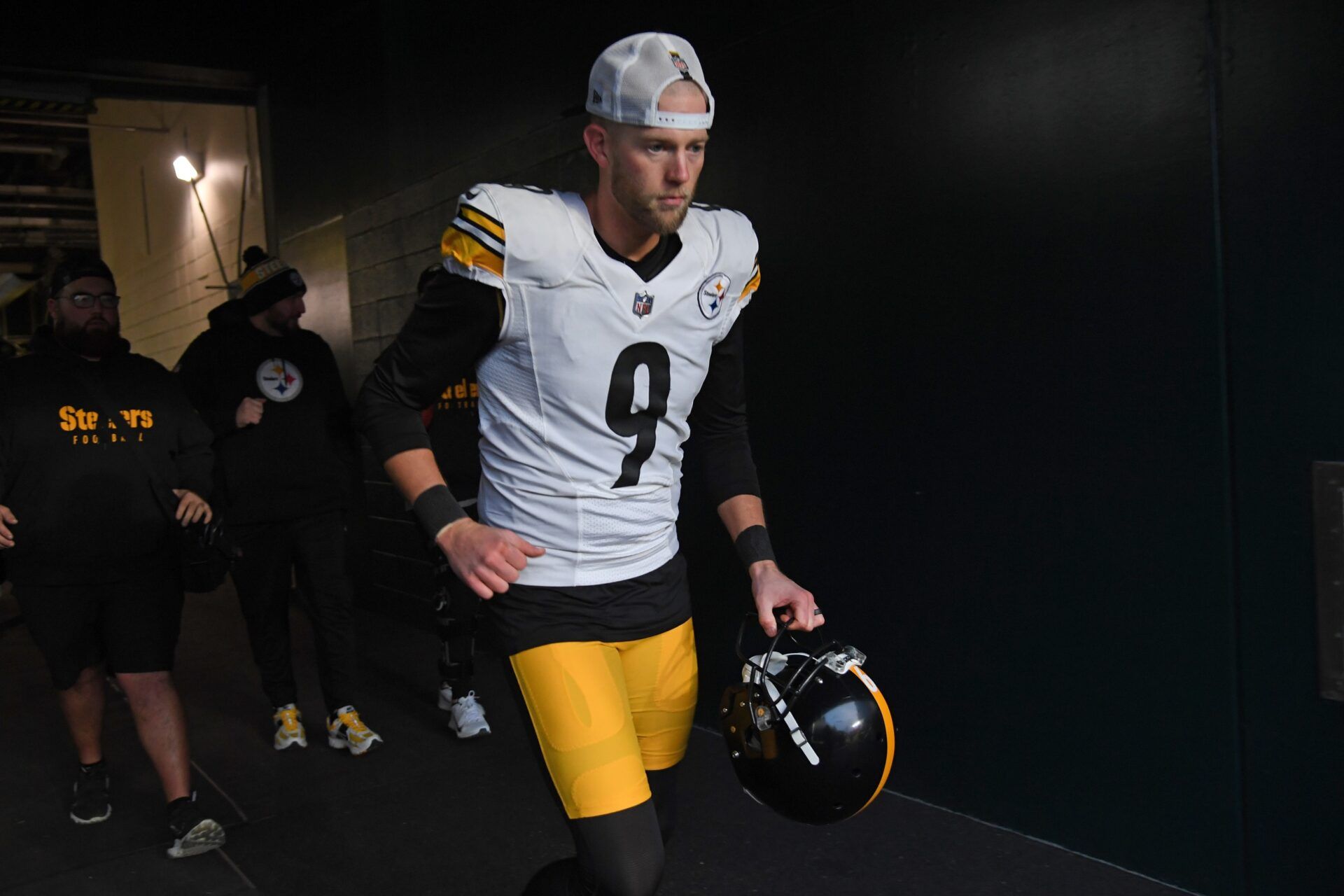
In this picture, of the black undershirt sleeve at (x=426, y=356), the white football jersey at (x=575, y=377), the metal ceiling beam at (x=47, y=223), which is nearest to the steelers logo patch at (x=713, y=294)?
the white football jersey at (x=575, y=377)

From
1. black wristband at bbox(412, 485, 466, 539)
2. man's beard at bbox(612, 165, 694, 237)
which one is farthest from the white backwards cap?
black wristband at bbox(412, 485, 466, 539)

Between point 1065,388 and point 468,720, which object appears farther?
point 468,720

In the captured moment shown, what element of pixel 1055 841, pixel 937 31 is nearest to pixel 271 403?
pixel 937 31

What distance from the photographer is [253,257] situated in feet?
16.3

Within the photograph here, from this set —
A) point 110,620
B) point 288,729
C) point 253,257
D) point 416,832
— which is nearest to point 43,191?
point 253,257

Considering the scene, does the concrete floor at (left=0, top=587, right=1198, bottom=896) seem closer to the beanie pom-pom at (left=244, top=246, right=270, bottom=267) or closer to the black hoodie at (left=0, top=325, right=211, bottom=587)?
the black hoodie at (left=0, top=325, right=211, bottom=587)

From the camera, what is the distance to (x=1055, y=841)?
3.32m

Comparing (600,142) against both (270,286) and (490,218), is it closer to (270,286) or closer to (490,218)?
(490,218)

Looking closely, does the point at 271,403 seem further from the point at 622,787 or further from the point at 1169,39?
the point at 1169,39

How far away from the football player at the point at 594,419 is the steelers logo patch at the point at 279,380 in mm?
2807

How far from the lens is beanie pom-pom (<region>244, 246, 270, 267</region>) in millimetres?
4918

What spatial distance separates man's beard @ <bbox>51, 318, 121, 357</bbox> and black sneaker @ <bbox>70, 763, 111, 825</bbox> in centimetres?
152

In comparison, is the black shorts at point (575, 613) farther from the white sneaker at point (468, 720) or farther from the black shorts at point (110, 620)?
the white sneaker at point (468, 720)

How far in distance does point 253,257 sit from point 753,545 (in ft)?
11.5
